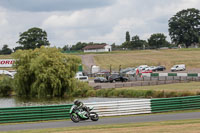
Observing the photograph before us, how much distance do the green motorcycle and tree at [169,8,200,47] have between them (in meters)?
132

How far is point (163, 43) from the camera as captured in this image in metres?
183

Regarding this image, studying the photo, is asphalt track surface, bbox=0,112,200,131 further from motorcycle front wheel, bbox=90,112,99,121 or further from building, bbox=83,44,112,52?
building, bbox=83,44,112,52

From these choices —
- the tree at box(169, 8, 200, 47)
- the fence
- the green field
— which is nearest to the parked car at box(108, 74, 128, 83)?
the green field

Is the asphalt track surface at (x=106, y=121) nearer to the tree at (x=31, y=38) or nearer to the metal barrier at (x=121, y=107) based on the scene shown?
the metal barrier at (x=121, y=107)

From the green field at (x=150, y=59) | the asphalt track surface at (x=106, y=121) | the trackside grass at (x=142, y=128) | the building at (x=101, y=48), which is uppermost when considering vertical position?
the building at (x=101, y=48)

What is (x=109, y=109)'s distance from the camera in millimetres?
24406

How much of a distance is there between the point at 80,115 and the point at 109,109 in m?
2.87

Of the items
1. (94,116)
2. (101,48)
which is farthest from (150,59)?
(94,116)

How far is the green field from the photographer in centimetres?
10508

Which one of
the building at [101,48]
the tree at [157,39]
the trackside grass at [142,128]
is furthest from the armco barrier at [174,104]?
the tree at [157,39]

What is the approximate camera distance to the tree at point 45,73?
55.8 meters

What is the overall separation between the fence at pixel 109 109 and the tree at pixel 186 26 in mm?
127570

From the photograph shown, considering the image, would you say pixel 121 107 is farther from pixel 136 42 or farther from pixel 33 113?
pixel 136 42

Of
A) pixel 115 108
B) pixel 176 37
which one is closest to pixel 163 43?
pixel 176 37
